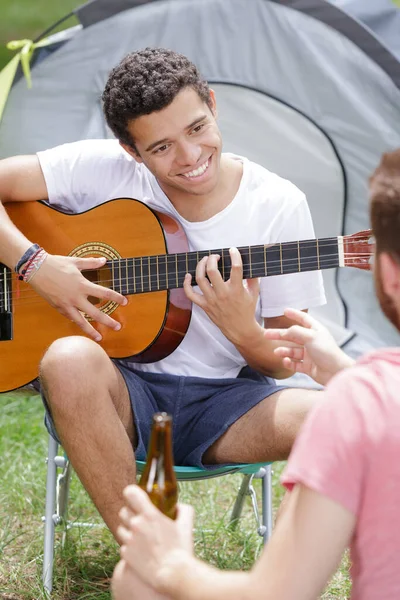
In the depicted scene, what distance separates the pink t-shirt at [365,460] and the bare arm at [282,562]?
0.08 feet

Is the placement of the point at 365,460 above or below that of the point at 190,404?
above

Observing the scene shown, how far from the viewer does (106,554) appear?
9.10 feet

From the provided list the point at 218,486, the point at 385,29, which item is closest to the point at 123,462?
the point at 218,486

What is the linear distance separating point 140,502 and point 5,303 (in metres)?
1.52

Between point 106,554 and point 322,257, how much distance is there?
46.3 inches

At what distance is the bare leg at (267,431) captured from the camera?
2.25m

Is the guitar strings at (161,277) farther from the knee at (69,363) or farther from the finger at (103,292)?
the knee at (69,363)

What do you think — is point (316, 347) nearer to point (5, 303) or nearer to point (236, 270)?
point (236, 270)

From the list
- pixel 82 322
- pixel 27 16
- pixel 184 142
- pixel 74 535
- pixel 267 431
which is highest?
pixel 27 16

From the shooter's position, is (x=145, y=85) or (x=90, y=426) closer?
(x=90, y=426)

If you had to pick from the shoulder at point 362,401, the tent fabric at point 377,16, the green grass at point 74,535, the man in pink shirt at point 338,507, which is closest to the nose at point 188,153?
the green grass at point 74,535

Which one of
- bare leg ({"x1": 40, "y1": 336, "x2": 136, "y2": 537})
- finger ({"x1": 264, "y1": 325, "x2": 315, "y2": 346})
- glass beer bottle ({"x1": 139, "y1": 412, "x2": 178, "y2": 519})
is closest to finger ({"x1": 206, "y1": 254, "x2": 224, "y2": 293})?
bare leg ({"x1": 40, "y1": 336, "x2": 136, "y2": 537})

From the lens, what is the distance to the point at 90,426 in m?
2.12

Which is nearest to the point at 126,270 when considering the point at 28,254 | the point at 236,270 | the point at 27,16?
the point at 28,254
